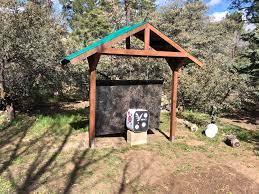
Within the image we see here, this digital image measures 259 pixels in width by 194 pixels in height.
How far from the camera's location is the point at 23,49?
10383 millimetres

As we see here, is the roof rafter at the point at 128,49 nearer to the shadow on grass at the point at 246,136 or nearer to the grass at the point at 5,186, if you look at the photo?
the grass at the point at 5,186

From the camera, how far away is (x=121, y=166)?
7.27m

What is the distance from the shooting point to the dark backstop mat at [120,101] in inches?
360

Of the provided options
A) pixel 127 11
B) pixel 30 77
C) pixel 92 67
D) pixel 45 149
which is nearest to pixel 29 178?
pixel 45 149

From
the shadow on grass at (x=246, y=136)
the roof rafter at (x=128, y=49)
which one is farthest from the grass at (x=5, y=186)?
the shadow on grass at (x=246, y=136)

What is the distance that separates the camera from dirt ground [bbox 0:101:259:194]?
243 inches

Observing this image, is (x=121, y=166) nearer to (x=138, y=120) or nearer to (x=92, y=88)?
(x=138, y=120)

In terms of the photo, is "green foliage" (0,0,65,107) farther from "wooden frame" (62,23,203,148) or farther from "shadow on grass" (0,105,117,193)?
"wooden frame" (62,23,203,148)

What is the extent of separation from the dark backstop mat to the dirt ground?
1.81 ft

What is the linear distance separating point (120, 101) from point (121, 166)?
2.76 meters

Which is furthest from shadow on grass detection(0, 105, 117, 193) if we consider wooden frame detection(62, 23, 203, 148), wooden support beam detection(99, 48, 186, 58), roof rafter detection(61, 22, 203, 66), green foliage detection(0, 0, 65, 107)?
Result: wooden support beam detection(99, 48, 186, 58)

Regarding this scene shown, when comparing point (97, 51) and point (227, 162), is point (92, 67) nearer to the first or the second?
point (97, 51)

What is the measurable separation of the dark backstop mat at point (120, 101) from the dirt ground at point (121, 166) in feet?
1.81

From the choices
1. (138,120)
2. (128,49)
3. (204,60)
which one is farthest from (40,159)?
(204,60)
